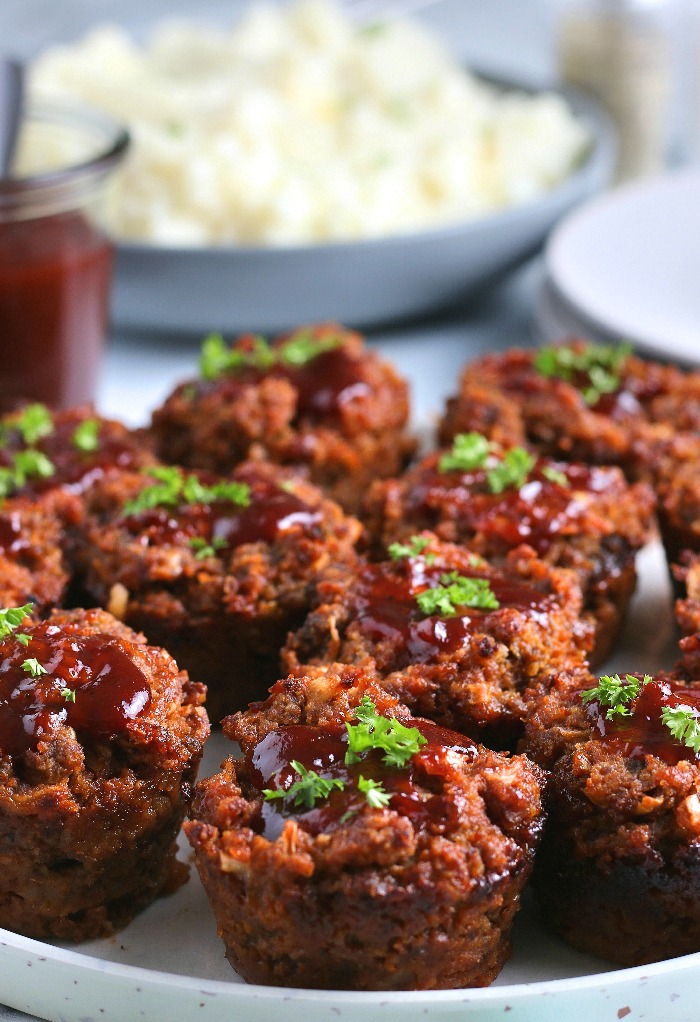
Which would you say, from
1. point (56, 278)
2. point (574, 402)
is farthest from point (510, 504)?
point (56, 278)

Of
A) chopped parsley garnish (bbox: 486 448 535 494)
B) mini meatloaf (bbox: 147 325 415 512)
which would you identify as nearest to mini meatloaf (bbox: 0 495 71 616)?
mini meatloaf (bbox: 147 325 415 512)

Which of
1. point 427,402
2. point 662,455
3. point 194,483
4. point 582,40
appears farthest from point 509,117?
point 194,483

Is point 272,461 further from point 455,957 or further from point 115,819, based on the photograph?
point 455,957

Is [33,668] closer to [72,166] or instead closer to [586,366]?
[586,366]

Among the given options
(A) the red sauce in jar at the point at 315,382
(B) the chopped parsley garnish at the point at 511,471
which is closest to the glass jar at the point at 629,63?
(A) the red sauce in jar at the point at 315,382

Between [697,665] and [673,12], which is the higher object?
[673,12]

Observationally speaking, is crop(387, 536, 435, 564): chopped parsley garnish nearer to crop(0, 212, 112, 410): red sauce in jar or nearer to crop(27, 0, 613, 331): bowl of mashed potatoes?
crop(0, 212, 112, 410): red sauce in jar

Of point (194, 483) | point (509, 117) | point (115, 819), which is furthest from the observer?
point (509, 117)

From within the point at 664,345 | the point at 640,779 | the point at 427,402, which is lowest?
the point at 427,402
